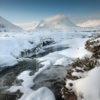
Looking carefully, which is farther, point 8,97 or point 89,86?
point 8,97

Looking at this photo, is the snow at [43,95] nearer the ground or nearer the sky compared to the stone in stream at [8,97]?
nearer the sky

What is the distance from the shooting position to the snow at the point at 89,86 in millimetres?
11531

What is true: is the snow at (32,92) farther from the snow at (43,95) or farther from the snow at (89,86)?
the snow at (89,86)

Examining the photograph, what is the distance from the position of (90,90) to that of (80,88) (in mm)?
633

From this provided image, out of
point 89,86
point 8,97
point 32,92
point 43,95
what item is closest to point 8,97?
point 8,97

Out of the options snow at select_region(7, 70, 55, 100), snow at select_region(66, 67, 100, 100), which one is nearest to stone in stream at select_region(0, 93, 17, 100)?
snow at select_region(7, 70, 55, 100)

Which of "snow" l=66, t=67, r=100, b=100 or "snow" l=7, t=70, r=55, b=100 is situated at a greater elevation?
"snow" l=66, t=67, r=100, b=100

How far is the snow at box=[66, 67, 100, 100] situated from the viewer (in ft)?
37.8

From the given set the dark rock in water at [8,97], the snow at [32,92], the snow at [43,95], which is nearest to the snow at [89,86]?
the snow at [43,95]

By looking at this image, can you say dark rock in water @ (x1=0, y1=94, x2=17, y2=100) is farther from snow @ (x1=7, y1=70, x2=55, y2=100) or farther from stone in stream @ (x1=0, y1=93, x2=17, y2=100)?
snow @ (x1=7, y1=70, x2=55, y2=100)

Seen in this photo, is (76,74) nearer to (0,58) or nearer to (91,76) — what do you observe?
(91,76)

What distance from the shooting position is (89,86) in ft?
38.6

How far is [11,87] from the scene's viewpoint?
895 inches

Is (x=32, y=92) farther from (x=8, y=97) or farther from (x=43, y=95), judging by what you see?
(x=43, y=95)
